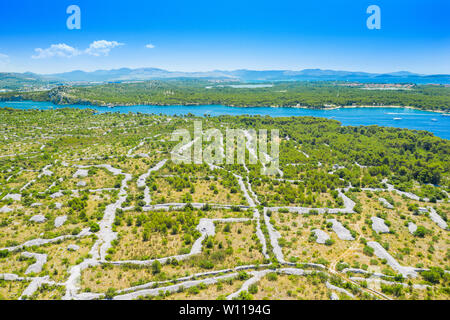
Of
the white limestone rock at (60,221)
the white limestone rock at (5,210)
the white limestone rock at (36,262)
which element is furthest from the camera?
the white limestone rock at (5,210)

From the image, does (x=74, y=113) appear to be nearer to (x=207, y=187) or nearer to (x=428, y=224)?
(x=207, y=187)

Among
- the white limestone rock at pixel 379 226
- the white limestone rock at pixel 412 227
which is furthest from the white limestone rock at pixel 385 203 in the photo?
the white limestone rock at pixel 379 226

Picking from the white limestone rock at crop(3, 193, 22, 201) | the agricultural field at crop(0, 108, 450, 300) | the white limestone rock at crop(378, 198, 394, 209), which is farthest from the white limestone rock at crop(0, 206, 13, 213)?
the white limestone rock at crop(378, 198, 394, 209)

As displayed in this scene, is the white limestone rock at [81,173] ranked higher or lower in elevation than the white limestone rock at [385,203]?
higher

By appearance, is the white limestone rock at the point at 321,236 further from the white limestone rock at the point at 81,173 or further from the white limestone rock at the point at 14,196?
the white limestone rock at the point at 14,196

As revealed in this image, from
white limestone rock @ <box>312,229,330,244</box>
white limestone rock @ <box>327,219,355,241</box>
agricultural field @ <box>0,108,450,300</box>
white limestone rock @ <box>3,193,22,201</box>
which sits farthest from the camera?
white limestone rock @ <box>3,193,22,201</box>

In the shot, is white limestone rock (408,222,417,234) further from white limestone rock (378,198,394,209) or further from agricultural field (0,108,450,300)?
white limestone rock (378,198,394,209)

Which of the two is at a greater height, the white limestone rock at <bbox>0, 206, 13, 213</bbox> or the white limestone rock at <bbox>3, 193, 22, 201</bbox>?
the white limestone rock at <bbox>3, 193, 22, 201</bbox>

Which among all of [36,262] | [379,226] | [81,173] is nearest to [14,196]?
[81,173]
